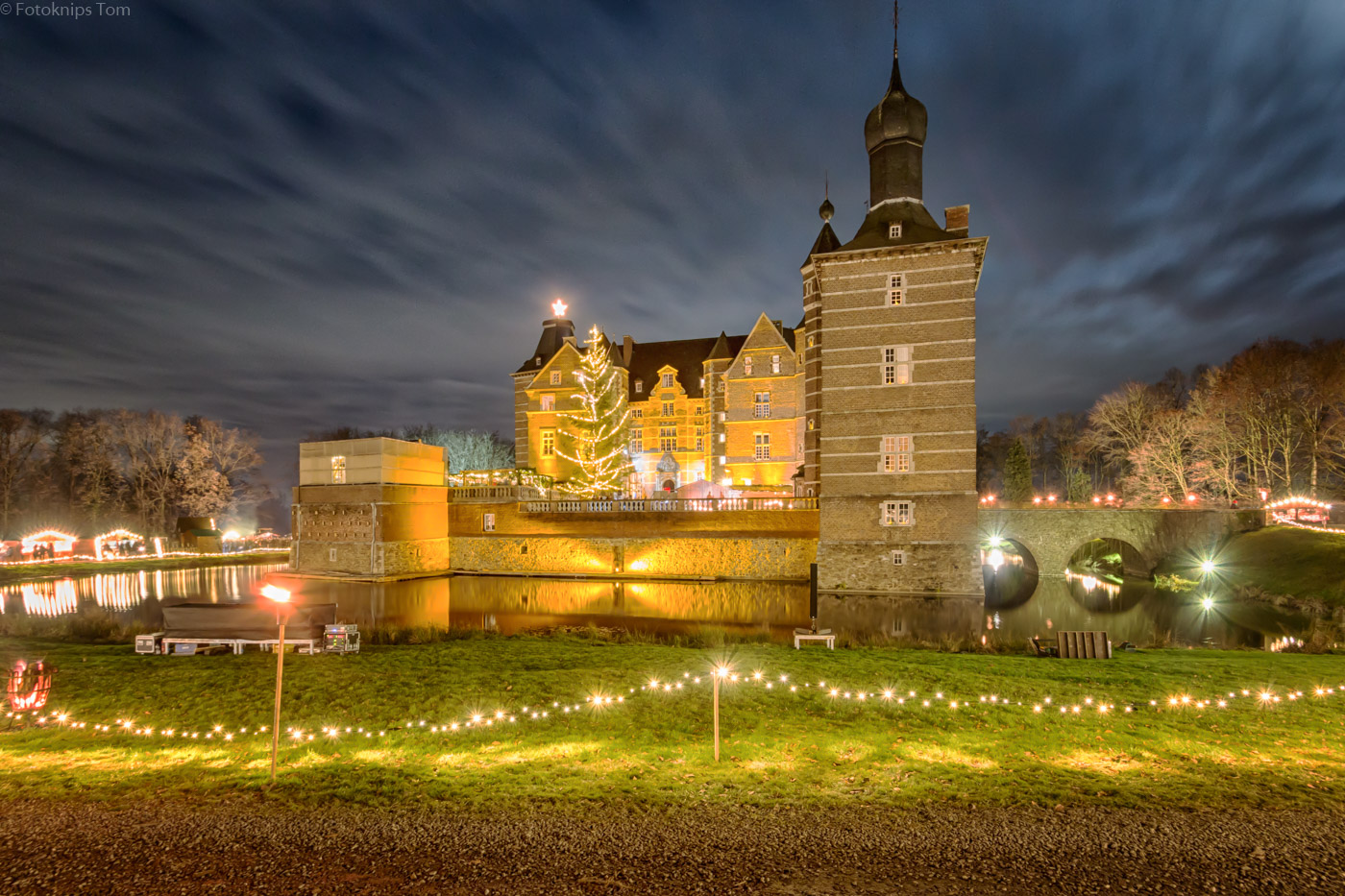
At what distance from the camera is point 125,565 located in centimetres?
3528

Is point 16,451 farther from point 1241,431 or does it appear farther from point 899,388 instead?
point 1241,431

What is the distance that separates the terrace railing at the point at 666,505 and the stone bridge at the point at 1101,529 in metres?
10.6

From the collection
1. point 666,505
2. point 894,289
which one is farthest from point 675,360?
point 894,289

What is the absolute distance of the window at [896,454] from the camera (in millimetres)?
26938

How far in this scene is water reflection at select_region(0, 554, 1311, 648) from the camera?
20516 millimetres

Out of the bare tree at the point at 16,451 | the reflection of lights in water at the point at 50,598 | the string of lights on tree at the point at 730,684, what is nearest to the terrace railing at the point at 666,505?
the reflection of lights in water at the point at 50,598

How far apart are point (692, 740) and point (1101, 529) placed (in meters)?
31.3

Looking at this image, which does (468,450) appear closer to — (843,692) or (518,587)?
(518,587)

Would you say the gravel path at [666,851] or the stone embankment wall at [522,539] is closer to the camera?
the gravel path at [666,851]

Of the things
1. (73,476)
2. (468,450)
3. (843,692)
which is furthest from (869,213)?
(73,476)

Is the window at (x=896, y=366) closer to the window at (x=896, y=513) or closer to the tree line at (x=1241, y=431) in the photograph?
the window at (x=896, y=513)

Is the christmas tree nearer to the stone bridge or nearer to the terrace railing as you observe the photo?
the terrace railing

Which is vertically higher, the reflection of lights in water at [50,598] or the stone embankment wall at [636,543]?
the stone embankment wall at [636,543]

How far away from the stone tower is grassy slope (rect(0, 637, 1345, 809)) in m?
13.9
